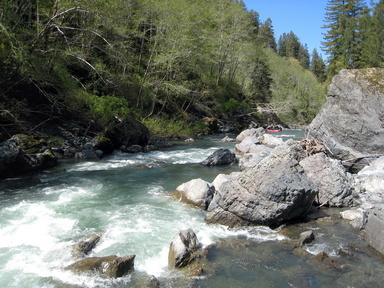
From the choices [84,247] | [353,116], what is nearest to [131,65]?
[353,116]

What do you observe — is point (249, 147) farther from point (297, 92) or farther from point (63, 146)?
point (297, 92)

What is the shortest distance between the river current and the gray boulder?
131 centimetres

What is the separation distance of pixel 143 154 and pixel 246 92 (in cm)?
2616

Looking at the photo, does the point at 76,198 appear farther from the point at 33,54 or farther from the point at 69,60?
the point at 69,60

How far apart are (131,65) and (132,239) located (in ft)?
36.4

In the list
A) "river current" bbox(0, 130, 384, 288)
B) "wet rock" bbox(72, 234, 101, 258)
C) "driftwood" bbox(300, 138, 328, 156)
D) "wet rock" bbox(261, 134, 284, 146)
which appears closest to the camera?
"river current" bbox(0, 130, 384, 288)

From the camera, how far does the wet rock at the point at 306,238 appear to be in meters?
6.48

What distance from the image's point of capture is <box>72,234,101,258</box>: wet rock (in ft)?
19.1

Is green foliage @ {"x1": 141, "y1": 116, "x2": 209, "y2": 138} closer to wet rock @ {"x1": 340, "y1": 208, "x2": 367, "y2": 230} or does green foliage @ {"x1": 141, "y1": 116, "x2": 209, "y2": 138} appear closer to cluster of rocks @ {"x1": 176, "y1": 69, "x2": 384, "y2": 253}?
cluster of rocks @ {"x1": 176, "y1": 69, "x2": 384, "y2": 253}

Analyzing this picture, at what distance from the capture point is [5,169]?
35.3ft

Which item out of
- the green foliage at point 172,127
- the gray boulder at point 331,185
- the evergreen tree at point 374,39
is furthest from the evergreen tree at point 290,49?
the gray boulder at point 331,185

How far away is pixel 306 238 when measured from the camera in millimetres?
6559

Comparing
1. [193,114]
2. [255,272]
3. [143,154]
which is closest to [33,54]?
[143,154]

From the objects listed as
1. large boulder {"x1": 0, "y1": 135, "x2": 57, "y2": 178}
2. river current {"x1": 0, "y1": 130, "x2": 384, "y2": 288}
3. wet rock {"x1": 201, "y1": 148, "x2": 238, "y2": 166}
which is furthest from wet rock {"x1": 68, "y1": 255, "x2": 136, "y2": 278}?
wet rock {"x1": 201, "y1": 148, "x2": 238, "y2": 166}
